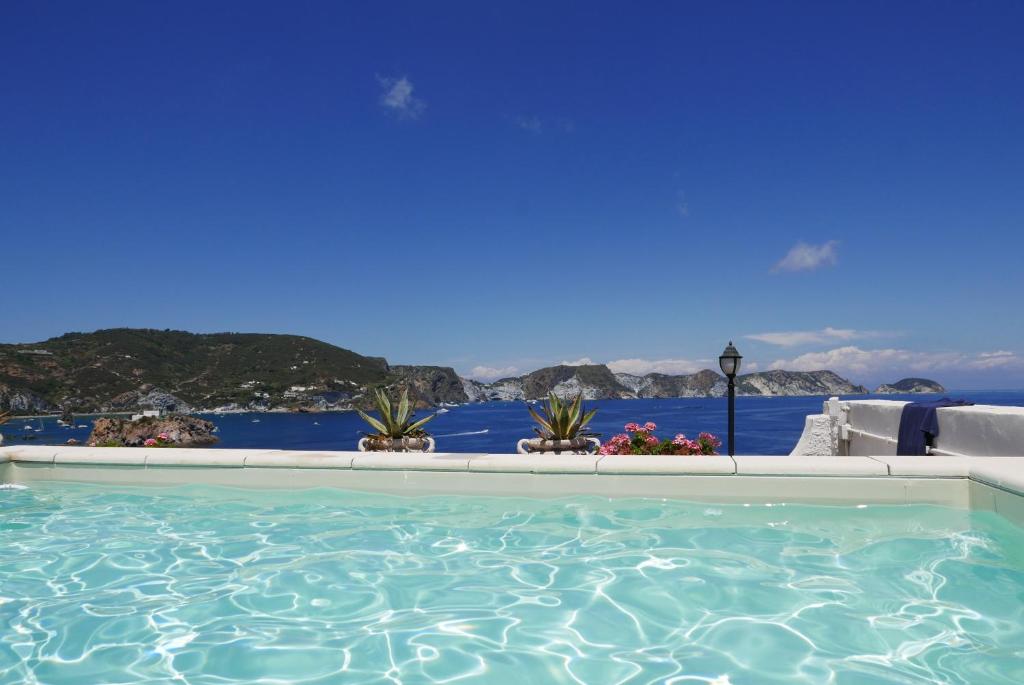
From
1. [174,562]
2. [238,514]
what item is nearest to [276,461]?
[238,514]

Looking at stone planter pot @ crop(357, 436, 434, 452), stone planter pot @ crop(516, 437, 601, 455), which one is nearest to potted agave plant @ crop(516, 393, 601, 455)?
stone planter pot @ crop(516, 437, 601, 455)

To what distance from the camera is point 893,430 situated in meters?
10.1

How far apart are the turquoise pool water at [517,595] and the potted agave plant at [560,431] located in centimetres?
248

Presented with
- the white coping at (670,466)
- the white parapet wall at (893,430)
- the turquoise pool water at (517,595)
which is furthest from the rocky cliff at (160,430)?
the white coping at (670,466)

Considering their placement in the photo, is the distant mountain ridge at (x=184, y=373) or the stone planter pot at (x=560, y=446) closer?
the stone planter pot at (x=560, y=446)

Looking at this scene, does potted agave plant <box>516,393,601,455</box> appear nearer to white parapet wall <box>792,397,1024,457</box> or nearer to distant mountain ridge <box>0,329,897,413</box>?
white parapet wall <box>792,397,1024,457</box>

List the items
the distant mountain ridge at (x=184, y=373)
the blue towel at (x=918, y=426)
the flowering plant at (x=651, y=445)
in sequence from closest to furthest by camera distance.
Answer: the blue towel at (x=918, y=426) → the flowering plant at (x=651, y=445) → the distant mountain ridge at (x=184, y=373)

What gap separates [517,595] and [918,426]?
23.8 ft

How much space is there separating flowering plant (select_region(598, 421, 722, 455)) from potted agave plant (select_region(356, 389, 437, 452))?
9.30ft

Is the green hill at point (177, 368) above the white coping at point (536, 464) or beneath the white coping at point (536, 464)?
above

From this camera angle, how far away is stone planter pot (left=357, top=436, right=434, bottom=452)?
32.2ft

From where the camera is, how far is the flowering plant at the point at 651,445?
908 cm

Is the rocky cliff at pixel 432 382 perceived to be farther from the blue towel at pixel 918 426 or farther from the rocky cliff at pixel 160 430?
the blue towel at pixel 918 426

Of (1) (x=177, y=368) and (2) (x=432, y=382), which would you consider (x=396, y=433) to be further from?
(2) (x=432, y=382)
